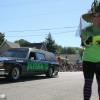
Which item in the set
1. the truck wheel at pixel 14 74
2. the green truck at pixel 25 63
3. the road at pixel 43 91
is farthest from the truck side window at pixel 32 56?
the road at pixel 43 91

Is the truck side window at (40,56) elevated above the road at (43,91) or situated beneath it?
elevated above

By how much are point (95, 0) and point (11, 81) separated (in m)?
10.3

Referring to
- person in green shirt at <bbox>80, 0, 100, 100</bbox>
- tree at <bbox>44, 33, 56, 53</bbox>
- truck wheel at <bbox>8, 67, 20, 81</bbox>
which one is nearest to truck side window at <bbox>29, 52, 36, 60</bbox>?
truck wheel at <bbox>8, 67, 20, 81</bbox>

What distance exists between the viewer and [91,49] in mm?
6055

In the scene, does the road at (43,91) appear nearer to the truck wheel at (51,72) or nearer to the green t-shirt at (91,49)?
the truck wheel at (51,72)

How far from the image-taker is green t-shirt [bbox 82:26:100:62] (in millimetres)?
6016

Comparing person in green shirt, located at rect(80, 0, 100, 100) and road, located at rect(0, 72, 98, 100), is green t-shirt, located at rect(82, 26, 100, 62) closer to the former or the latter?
person in green shirt, located at rect(80, 0, 100, 100)

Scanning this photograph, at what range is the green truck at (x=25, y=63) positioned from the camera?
15.1 metres

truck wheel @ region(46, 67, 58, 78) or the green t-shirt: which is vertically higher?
the green t-shirt

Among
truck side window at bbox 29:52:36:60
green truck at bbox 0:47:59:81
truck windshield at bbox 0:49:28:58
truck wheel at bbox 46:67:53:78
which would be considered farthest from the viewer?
truck wheel at bbox 46:67:53:78

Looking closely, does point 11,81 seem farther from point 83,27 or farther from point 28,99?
point 83,27

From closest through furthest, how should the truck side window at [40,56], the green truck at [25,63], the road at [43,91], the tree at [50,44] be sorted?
the road at [43,91] < the green truck at [25,63] < the truck side window at [40,56] < the tree at [50,44]

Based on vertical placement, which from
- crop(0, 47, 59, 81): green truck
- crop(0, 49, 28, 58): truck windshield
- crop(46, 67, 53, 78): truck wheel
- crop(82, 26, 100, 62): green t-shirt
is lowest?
crop(46, 67, 53, 78): truck wheel

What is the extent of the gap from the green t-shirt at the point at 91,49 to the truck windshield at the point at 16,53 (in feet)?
34.4
